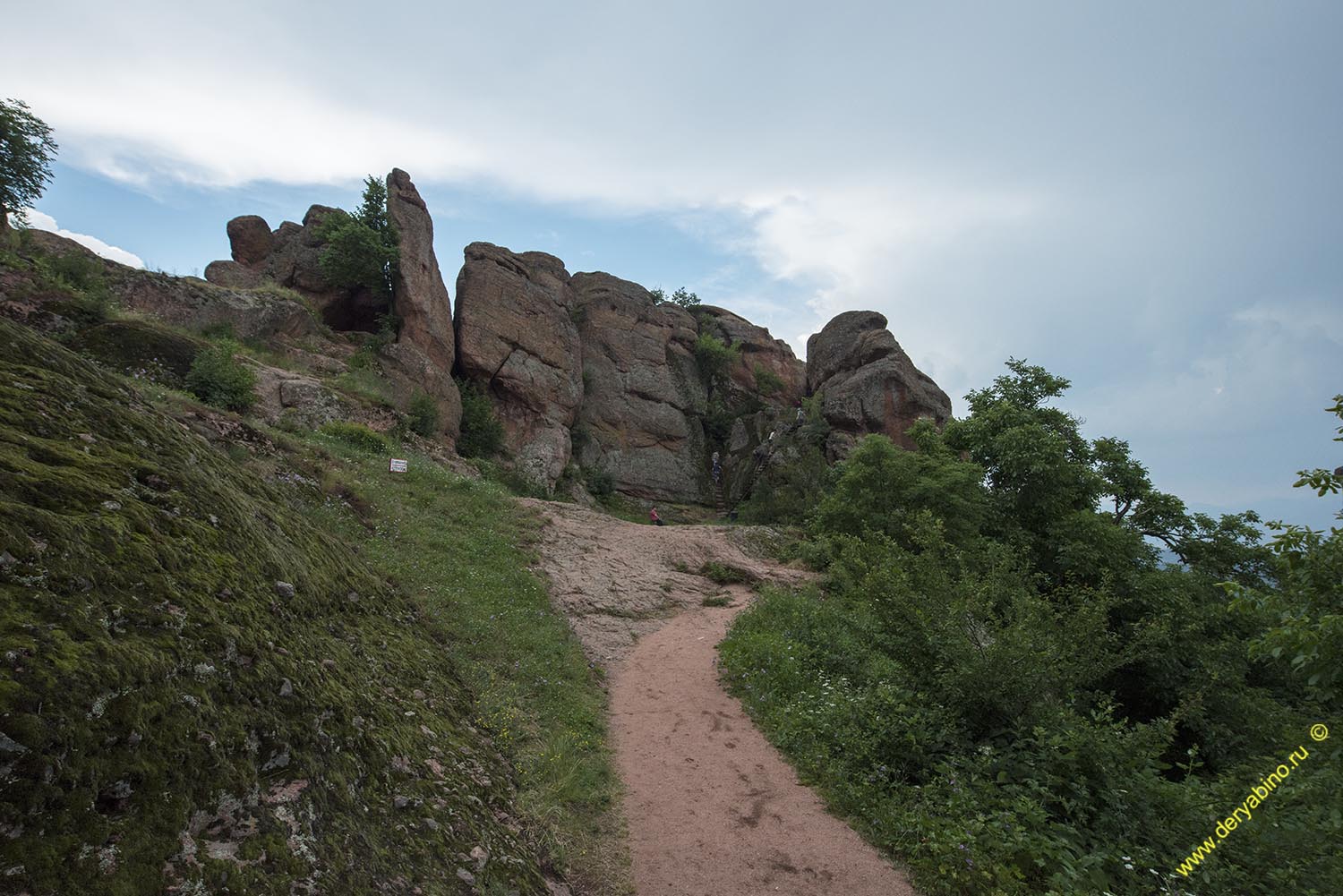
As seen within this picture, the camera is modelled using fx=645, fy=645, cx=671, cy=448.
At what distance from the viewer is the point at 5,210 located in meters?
18.5

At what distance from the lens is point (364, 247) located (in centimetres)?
2708

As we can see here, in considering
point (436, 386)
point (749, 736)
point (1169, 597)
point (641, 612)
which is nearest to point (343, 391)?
point (436, 386)

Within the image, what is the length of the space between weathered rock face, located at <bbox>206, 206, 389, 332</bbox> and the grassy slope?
83.3 ft

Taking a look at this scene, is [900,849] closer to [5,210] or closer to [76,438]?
[76,438]

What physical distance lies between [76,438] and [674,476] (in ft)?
120

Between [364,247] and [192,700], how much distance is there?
28.1 m

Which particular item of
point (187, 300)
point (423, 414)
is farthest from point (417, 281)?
point (187, 300)

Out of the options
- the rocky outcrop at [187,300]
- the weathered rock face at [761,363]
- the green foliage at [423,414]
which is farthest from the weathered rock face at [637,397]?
the rocky outcrop at [187,300]

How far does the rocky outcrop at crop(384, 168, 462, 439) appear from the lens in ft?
86.0

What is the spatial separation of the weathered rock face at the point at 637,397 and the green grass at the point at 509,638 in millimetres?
22386

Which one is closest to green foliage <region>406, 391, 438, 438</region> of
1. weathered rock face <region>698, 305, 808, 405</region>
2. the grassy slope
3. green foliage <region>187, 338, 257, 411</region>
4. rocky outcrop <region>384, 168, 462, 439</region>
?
rocky outcrop <region>384, 168, 462, 439</region>

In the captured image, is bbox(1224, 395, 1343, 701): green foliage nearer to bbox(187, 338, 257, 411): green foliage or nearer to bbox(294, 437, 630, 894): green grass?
bbox(294, 437, 630, 894): green grass

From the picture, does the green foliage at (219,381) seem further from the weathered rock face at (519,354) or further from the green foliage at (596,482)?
the green foliage at (596,482)

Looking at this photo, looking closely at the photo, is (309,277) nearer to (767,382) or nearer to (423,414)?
(423,414)
